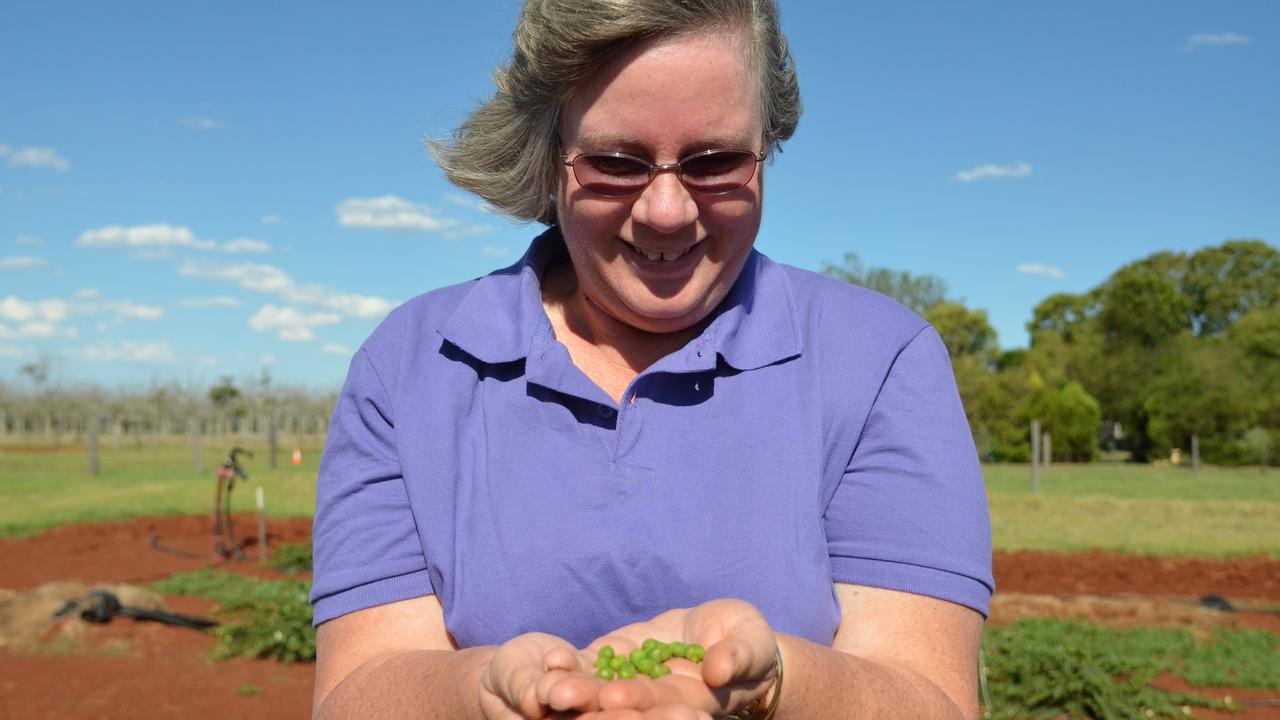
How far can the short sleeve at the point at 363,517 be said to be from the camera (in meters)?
1.81

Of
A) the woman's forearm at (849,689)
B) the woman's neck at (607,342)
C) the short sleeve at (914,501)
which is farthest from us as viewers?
the woman's neck at (607,342)

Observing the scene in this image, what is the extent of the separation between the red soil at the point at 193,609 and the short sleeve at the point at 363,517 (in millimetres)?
5688

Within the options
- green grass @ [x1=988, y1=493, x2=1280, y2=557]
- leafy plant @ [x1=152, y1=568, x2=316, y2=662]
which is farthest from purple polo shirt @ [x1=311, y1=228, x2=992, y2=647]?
green grass @ [x1=988, y1=493, x2=1280, y2=557]

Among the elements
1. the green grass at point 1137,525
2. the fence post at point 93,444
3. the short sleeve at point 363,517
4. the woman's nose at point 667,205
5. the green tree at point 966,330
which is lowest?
the green grass at point 1137,525

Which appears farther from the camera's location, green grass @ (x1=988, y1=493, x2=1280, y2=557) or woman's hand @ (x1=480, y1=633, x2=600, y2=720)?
green grass @ (x1=988, y1=493, x2=1280, y2=557)

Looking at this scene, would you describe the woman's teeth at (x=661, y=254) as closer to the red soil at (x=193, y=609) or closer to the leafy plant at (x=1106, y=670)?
the leafy plant at (x=1106, y=670)

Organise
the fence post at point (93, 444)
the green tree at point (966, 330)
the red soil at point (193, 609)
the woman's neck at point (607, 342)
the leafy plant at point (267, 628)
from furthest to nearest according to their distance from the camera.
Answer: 1. the green tree at point (966, 330)
2. the fence post at point (93, 444)
3. the leafy plant at point (267, 628)
4. the red soil at point (193, 609)
5. the woman's neck at point (607, 342)

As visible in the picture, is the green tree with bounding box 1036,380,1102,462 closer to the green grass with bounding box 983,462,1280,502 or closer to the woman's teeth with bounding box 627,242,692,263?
the green grass with bounding box 983,462,1280,502

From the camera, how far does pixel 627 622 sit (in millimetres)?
1729

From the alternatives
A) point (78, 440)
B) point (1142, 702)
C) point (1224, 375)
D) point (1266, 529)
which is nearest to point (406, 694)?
point (1142, 702)

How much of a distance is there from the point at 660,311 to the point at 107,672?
7512 mm

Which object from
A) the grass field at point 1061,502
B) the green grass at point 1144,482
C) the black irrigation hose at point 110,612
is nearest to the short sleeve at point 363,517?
the black irrigation hose at point 110,612

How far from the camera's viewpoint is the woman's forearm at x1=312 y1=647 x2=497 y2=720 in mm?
1463

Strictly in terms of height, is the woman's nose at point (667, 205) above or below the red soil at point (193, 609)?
above
